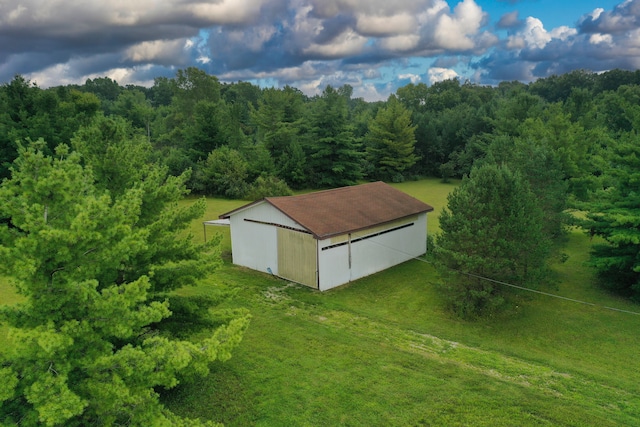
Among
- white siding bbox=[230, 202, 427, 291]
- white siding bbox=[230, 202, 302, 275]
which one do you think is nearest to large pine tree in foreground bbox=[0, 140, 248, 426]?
white siding bbox=[230, 202, 427, 291]

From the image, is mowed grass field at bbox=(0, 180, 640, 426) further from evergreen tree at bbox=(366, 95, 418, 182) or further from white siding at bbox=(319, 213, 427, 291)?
evergreen tree at bbox=(366, 95, 418, 182)

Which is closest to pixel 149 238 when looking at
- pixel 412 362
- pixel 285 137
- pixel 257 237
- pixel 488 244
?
pixel 412 362

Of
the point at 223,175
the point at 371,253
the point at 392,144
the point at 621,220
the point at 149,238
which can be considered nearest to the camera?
the point at 149,238

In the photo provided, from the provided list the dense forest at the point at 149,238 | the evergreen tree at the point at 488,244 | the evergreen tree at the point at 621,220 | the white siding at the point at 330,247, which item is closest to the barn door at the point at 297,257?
the white siding at the point at 330,247

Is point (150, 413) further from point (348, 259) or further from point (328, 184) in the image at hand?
point (328, 184)

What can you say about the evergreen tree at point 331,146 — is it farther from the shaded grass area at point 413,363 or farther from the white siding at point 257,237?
the shaded grass area at point 413,363

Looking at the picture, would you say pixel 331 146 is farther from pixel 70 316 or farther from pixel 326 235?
pixel 70 316
